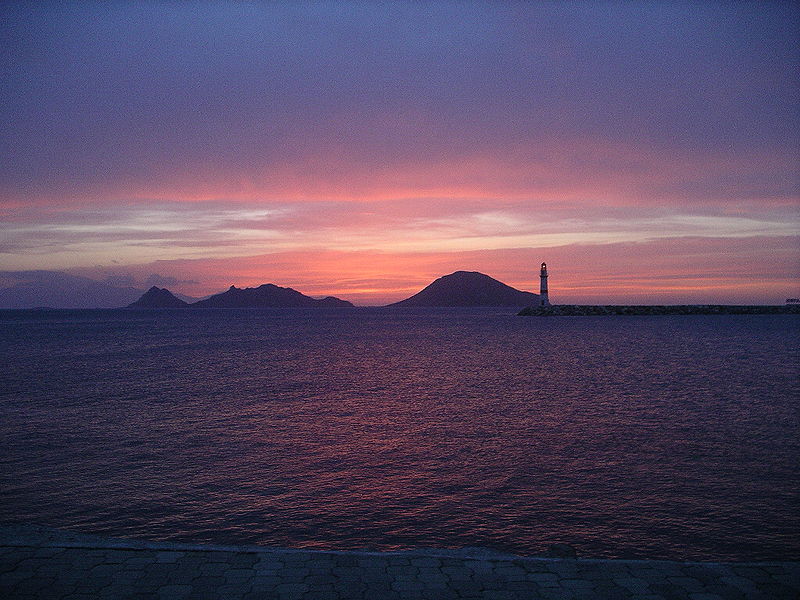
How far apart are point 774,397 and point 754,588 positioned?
2757 cm

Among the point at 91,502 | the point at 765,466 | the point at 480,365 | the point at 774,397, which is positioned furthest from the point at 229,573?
the point at 480,365

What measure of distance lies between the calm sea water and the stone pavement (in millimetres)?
3328

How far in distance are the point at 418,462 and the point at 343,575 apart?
10.1 metres

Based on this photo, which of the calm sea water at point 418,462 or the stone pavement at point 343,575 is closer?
the stone pavement at point 343,575

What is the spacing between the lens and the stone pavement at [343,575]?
22.7 feet

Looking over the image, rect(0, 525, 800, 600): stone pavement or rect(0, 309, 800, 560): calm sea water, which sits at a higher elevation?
rect(0, 525, 800, 600): stone pavement

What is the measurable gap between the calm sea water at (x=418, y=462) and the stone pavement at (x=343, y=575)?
3.33 metres

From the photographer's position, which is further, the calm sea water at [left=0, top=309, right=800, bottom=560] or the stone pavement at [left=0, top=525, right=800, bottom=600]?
the calm sea water at [left=0, top=309, right=800, bottom=560]

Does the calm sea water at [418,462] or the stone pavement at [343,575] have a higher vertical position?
the stone pavement at [343,575]

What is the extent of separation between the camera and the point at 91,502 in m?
13.5

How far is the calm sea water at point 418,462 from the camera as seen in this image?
39.3 feet

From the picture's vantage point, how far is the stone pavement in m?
6.93

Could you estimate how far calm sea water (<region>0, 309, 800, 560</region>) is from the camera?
39.3 feet

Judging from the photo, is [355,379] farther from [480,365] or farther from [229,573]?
[229,573]
